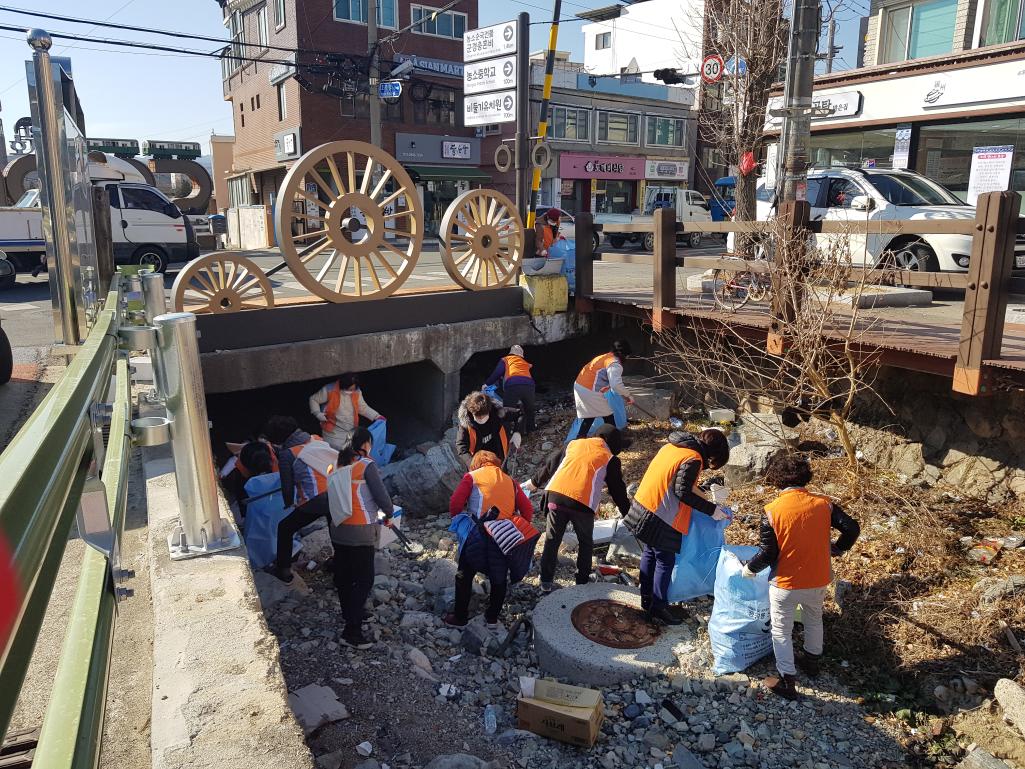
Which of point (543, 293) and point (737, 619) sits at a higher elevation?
point (543, 293)

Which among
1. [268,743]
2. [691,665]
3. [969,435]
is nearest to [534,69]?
[969,435]

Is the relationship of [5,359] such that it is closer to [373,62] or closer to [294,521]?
[294,521]

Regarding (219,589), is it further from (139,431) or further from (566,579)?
(566,579)

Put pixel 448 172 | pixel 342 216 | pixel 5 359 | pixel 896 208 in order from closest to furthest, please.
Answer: pixel 5 359
pixel 342 216
pixel 896 208
pixel 448 172

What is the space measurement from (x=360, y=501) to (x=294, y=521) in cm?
95

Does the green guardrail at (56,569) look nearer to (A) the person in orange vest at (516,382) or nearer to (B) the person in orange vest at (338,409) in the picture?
(B) the person in orange vest at (338,409)

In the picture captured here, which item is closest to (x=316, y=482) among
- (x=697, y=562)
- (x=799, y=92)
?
(x=697, y=562)

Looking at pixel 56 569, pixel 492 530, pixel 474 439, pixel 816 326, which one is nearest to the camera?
pixel 56 569

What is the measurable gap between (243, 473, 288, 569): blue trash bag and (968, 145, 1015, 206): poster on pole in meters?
11.1

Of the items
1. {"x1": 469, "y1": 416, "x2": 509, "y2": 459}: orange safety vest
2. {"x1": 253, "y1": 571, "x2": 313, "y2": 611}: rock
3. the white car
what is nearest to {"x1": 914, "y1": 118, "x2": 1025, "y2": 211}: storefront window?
the white car

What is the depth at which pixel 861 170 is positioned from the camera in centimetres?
1040

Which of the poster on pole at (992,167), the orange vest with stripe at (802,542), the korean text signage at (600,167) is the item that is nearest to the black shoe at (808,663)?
the orange vest with stripe at (802,542)

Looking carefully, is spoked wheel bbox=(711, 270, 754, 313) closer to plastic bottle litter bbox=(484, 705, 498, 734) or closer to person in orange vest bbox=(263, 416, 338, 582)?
person in orange vest bbox=(263, 416, 338, 582)

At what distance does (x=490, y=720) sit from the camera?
4.06m
